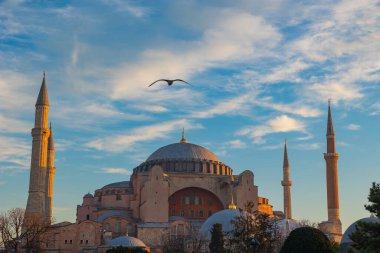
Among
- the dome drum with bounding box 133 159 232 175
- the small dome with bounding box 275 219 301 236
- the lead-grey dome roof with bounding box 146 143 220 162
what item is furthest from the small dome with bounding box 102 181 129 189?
the small dome with bounding box 275 219 301 236

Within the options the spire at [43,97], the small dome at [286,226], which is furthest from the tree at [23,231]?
the small dome at [286,226]

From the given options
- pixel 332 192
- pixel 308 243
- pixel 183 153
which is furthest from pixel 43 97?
pixel 308 243

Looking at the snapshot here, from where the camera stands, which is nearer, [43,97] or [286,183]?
[43,97]

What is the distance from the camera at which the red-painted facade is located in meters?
47.0

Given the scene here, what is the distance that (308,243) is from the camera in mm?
23094

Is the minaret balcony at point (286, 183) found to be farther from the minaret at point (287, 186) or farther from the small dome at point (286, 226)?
the small dome at point (286, 226)

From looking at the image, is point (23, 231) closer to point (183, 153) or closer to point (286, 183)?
point (183, 153)

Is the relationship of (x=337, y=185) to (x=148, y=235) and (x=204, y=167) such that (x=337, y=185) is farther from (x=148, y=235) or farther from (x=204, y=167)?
(x=148, y=235)

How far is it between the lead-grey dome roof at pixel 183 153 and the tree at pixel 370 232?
102ft

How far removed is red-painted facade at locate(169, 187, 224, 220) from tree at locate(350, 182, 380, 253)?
28.4 metres

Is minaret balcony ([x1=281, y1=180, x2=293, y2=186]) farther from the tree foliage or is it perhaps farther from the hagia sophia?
the tree foliage

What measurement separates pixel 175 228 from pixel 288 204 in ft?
51.7

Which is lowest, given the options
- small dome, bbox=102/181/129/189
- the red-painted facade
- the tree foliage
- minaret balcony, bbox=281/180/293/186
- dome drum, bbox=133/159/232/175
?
the tree foliage

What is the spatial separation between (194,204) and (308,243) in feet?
Answer: 81.0
